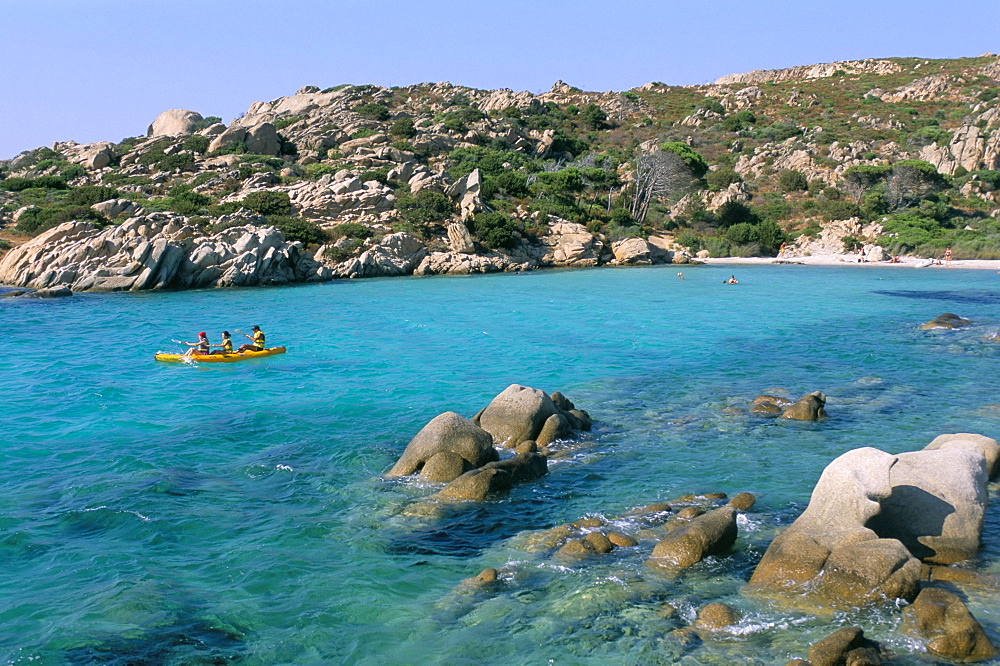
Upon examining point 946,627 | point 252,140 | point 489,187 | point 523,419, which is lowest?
point 946,627

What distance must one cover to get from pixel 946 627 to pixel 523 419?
28.2 feet

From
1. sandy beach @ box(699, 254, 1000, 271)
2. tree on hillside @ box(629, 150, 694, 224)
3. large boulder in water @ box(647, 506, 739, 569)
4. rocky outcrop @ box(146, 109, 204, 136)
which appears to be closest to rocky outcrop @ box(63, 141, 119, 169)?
rocky outcrop @ box(146, 109, 204, 136)

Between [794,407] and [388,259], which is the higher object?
[388,259]

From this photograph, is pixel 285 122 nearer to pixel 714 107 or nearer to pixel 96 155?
pixel 96 155

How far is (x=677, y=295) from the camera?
42.7 m

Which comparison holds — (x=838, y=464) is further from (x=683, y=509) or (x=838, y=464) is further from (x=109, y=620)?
(x=109, y=620)

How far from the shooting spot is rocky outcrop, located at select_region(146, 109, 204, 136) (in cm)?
9106

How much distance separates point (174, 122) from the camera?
9219 centimetres

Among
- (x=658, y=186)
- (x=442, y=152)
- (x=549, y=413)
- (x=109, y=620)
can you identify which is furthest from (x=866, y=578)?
(x=442, y=152)

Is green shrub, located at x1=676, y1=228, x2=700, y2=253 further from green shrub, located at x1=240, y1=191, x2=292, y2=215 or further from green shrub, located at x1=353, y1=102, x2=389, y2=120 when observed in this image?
green shrub, located at x1=353, y1=102, x2=389, y2=120

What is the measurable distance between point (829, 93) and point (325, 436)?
12562cm

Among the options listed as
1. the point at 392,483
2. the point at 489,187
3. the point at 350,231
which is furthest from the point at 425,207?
the point at 392,483

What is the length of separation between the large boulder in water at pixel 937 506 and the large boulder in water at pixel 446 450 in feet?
21.2

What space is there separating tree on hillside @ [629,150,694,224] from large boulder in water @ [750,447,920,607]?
6475 centimetres
